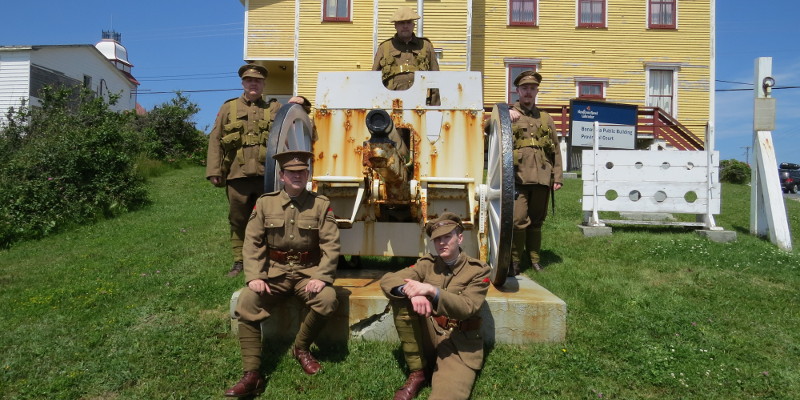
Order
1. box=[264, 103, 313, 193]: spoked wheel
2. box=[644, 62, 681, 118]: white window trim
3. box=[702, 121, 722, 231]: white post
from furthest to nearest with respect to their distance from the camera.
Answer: box=[644, 62, 681, 118]: white window trim, box=[702, 121, 722, 231]: white post, box=[264, 103, 313, 193]: spoked wheel

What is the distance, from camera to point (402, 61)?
5371 millimetres

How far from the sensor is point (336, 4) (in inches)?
739

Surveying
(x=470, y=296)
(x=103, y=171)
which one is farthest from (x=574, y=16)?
(x=470, y=296)

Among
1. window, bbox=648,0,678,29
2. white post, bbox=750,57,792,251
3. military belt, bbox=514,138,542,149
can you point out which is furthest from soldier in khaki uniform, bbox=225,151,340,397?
window, bbox=648,0,678,29

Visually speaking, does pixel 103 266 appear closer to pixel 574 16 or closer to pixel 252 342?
pixel 252 342

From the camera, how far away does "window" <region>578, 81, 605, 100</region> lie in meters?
19.7

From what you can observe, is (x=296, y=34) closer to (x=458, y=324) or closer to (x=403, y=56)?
(x=403, y=56)

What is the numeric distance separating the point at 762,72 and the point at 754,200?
175 cm

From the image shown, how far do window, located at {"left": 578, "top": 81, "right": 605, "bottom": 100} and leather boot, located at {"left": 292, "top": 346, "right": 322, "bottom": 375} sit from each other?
18076 millimetres

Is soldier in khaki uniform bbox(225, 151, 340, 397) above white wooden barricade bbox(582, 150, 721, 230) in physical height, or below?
below

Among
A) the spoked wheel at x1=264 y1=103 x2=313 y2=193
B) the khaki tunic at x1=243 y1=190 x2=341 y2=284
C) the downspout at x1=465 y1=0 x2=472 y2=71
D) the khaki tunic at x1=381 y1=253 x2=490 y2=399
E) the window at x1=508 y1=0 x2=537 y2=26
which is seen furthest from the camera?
the window at x1=508 y1=0 x2=537 y2=26

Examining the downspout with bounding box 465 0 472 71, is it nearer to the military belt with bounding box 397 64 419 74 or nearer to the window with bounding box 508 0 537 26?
the window with bounding box 508 0 537 26

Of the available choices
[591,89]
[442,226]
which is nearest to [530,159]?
[442,226]

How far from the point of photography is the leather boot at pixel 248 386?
319cm
